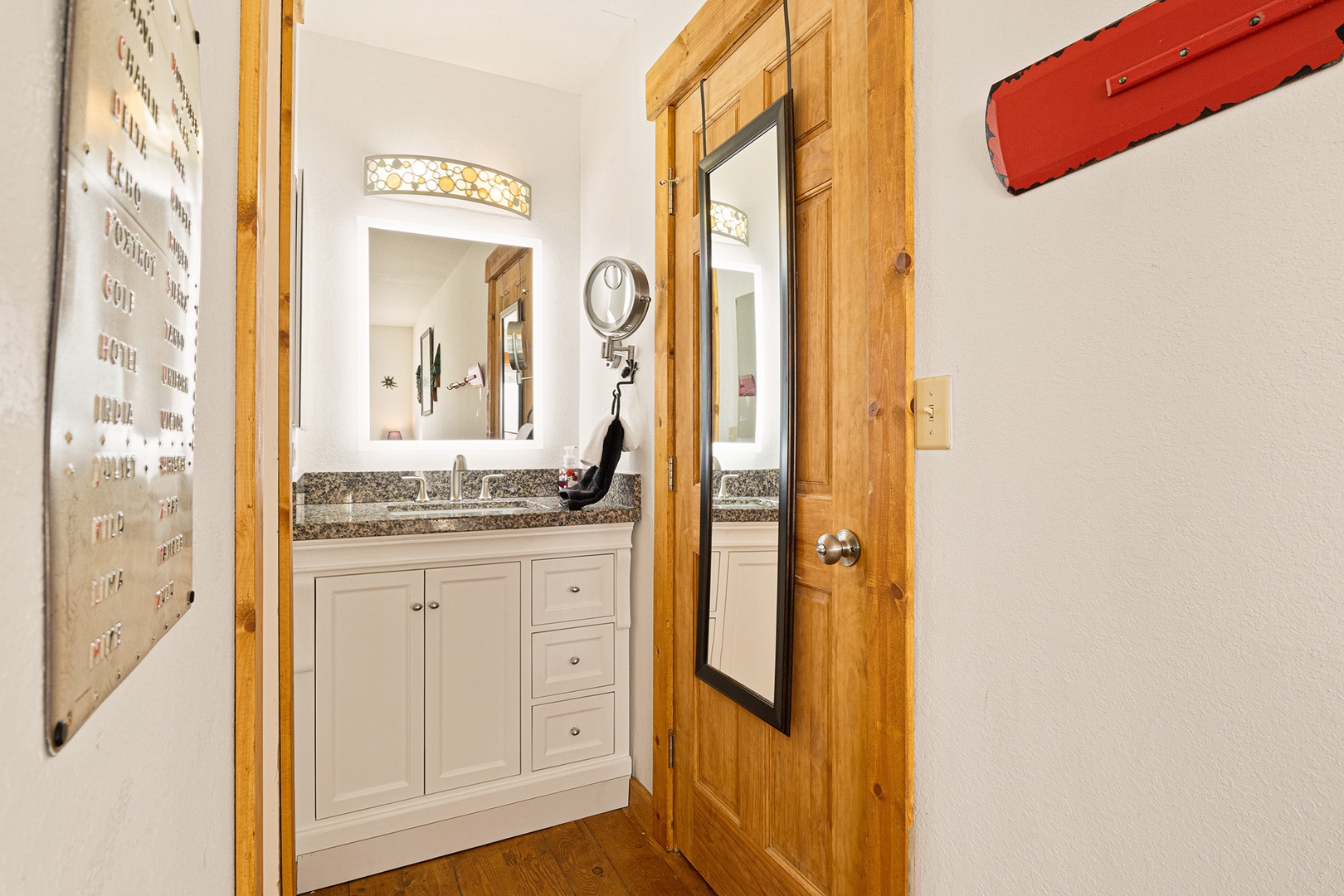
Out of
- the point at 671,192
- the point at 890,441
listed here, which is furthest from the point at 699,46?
the point at 890,441

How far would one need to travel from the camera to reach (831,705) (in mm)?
1301

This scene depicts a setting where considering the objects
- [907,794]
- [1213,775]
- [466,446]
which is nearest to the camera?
[1213,775]

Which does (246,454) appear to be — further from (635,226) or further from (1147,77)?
(635,226)

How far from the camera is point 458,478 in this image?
8.27 ft

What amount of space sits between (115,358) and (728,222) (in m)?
1.46

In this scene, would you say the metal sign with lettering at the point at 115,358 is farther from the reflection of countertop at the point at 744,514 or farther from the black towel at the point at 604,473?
the black towel at the point at 604,473

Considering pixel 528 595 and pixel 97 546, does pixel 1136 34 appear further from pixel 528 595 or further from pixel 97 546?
pixel 528 595

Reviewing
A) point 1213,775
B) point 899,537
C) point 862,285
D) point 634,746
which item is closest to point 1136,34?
point 862,285

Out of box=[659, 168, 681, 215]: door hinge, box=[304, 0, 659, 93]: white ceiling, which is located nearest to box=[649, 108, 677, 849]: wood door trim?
box=[659, 168, 681, 215]: door hinge

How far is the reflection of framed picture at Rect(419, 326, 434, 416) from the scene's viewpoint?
8.41 ft

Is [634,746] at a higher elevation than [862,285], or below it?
below

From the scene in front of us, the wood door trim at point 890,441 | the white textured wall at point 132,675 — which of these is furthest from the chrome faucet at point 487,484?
the white textured wall at point 132,675

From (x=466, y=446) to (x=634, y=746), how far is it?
1.27 m

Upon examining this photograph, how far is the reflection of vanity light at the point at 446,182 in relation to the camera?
244cm
